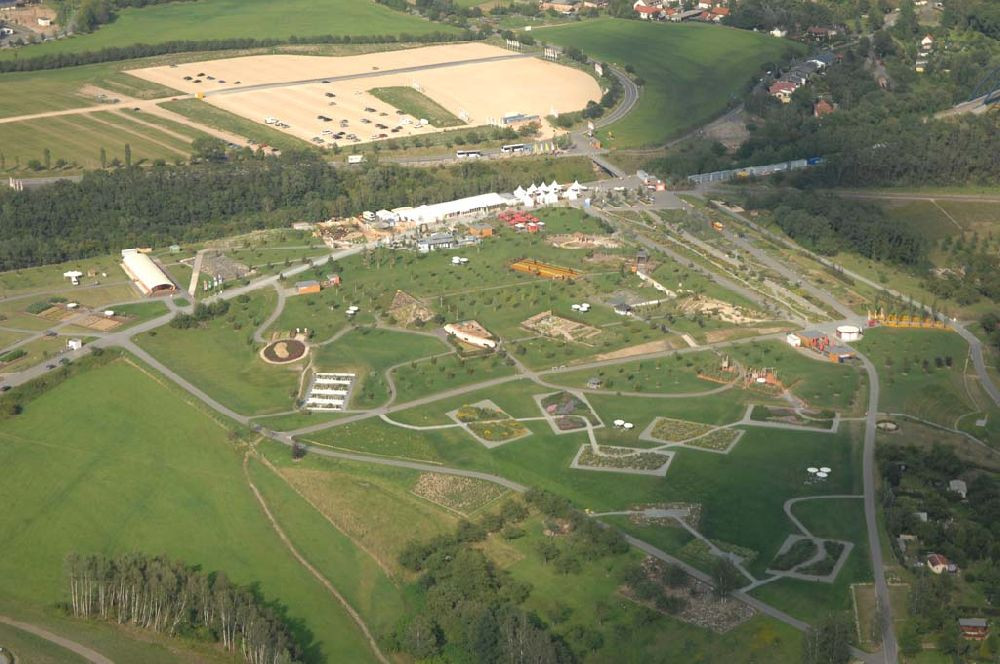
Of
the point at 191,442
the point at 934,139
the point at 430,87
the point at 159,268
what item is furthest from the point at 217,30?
the point at 191,442

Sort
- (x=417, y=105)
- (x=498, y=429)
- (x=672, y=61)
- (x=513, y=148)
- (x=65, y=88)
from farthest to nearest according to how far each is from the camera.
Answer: (x=672, y=61) < (x=65, y=88) < (x=417, y=105) < (x=513, y=148) < (x=498, y=429)

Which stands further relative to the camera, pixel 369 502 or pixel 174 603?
pixel 369 502

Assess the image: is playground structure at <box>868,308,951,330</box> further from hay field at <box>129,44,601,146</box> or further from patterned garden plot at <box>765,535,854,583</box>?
hay field at <box>129,44,601,146</box>

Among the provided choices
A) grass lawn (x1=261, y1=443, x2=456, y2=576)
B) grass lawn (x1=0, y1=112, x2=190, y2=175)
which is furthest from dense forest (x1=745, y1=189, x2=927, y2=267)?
grass lawn (x1=0, y1=112, x2=190, y2=175)

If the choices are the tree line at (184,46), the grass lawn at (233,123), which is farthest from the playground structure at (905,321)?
the tree line at (184,46)

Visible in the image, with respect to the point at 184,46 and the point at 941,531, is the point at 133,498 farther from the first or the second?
the point at 184,46

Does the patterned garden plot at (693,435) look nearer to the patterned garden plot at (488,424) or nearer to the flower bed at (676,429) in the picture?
the flower bed at (676,429)

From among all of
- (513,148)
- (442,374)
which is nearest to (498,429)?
(442,374)
